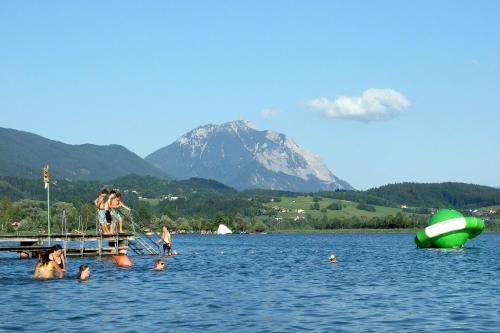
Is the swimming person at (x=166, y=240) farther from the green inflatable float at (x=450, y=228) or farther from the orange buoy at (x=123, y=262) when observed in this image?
the green inflatable float at (x=450, y=228)

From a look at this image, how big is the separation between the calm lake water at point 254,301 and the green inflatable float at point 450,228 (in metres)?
15.2

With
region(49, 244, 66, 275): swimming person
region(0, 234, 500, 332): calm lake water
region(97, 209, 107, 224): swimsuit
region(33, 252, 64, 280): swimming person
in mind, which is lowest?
region(0, 234, 500, 332): calm lake water

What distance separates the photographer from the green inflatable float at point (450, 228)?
6756cm

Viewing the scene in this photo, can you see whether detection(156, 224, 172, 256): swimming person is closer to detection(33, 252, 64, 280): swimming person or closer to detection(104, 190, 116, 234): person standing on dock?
detection(104, 190, 116, 234): person standing on dock

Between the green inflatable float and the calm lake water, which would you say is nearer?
the calm lake water

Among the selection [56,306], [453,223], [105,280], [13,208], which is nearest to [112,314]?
[56,306]

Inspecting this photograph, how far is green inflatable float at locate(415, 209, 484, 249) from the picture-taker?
6756cm

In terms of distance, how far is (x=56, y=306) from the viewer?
31.5 meters

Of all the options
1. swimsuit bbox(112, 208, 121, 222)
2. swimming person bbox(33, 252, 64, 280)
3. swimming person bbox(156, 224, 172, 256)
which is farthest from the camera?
swimming person bbox(156, 224, 172, 256)

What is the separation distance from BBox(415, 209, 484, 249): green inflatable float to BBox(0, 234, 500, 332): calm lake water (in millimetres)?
15249

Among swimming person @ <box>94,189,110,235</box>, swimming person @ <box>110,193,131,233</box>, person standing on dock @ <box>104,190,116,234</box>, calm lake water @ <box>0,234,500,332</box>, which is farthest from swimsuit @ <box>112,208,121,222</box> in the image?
calm lake water @ <box>0,234,500,332</box>

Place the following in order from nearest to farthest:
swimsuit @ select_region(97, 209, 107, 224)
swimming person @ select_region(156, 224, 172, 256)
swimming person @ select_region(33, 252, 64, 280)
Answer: swimming person @ select_region(33, 252, 64, 280)
swimsuit @ select_region(97, 209, 107, 224)
swimming person @ select_region(156, 224, 172, 256)

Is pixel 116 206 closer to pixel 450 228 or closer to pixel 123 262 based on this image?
pixel 123 262

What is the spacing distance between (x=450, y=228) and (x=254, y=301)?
38702 mm
